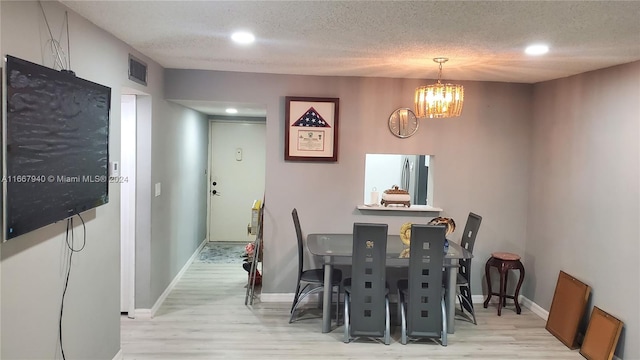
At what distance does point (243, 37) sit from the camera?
281cm

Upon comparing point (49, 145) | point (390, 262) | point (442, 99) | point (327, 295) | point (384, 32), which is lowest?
point (327, 295)

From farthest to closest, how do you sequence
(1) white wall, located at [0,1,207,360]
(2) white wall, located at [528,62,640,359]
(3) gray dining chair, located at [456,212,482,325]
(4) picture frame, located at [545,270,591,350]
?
1. (3) gray dining chair, located at [456,212,482,325]
2. (4) picture frame, located at [545,270,591,350]
3. (2) white wall, located at [528,62,640,359]
4. (1) white wall, located at [0,1,207,360]

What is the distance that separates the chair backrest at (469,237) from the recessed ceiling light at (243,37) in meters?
2.63

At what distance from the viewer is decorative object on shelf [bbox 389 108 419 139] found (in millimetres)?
4352

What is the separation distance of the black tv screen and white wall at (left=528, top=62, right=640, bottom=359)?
3675 millimetres

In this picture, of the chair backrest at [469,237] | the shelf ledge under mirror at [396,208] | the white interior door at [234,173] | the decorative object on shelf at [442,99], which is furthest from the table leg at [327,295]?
the white interior door at [234,173]

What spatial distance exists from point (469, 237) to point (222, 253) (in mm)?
3670

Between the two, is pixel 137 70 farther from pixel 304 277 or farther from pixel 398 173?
pixel 398 173

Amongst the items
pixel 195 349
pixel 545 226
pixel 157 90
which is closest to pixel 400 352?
pixel 195 349

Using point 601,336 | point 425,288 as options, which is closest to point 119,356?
point 425,288

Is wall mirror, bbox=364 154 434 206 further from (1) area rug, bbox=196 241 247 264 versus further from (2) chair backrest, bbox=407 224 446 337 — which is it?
(2) chair backrest, bbox=407 224 446 337

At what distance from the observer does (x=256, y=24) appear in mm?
2496

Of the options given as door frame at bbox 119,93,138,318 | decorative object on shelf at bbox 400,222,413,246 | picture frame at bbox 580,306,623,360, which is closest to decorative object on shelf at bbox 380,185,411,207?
decorative object on shelf at bbox 400,222,413,246

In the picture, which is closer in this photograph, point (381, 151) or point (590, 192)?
point (590, 192)
